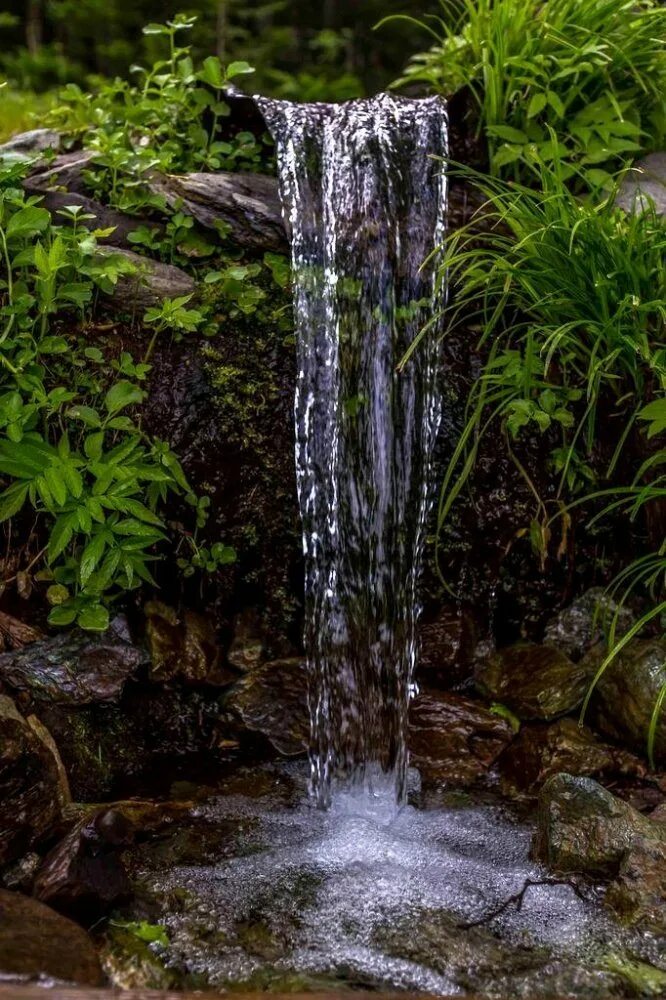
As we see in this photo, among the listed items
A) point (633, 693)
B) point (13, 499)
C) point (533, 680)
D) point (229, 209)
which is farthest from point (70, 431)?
point (633, 693)

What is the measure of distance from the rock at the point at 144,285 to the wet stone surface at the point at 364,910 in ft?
5.64

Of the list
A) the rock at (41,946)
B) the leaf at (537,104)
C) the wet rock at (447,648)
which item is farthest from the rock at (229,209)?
the rock at (41,946)

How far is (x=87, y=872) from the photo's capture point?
2316mm

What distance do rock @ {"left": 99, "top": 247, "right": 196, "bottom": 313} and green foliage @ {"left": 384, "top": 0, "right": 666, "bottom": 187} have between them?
1413 mm

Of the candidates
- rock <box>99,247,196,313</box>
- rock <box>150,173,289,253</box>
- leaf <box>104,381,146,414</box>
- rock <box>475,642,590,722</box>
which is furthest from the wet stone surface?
rock <box>150,173,289,253</box>

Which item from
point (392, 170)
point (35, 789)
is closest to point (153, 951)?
point (35, 789)

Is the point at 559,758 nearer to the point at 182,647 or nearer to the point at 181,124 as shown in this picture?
the point at 182,647

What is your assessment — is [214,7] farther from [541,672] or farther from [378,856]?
[378,856]

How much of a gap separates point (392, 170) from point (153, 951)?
9.46ft

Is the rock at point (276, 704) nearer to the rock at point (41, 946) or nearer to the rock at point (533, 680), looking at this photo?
the rock at point (533, 680)

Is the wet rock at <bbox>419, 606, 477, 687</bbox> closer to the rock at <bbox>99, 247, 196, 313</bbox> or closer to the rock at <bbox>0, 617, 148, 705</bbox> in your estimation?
the rock at <bbox>0, 617, 148, 705</bbox>

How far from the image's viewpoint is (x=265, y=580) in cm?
343

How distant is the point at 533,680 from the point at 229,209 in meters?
2.13

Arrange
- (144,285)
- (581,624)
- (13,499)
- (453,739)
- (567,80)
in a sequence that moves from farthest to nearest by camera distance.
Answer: (567,80) → (581,624) → (144,285) → (453,739) → (13,499)
